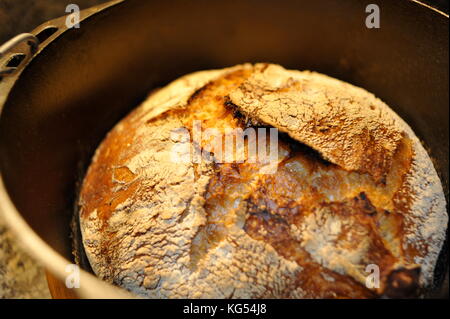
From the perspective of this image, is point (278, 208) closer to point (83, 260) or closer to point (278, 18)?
point (83, 260)

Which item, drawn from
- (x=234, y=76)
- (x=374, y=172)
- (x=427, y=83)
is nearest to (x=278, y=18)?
(x=234, y=76)

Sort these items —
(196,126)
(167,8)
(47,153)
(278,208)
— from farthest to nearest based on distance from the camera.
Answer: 1. (167,8)
2. (47,153)
3. (196,126)
4. (278,208)

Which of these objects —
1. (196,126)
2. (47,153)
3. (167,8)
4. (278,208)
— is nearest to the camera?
(278,208)

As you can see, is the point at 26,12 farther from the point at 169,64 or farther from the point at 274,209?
the point at 274,209

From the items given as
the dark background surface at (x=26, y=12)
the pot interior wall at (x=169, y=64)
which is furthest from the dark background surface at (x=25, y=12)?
the pot interior wall at (x=169, y=64)

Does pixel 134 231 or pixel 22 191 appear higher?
pixel 22 191

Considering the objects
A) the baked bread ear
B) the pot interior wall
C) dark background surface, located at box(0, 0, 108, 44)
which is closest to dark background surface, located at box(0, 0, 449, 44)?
Answer: dark background surface, located at box(0, 0, 108, 44)
